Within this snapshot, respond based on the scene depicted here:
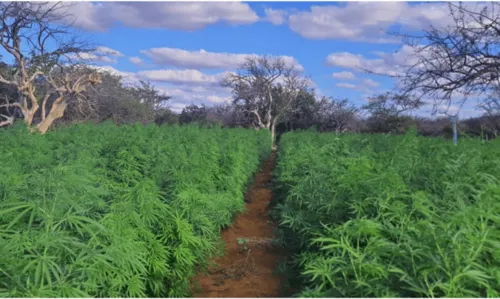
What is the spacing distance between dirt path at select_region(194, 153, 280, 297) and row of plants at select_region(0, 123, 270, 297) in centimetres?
28

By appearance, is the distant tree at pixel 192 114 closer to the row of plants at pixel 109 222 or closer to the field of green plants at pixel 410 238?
the row of plants at pixel 109 222

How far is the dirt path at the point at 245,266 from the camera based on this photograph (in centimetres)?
501

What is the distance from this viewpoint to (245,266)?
5.63m

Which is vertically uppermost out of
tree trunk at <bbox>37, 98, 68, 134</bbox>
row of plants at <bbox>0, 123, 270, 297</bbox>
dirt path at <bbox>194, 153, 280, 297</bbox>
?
tree trunk at <bbox>37, 98, 68, 134</bbox>

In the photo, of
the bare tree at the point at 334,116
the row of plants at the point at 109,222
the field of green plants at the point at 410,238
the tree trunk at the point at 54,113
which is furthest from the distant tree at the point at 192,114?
the field of green plants at the point at 410,238

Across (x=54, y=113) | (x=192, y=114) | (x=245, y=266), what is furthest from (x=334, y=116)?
(x=245, y=266)

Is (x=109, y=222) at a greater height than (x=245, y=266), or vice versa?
(x=109, y=222)

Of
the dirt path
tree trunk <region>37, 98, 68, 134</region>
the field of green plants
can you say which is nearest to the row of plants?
the dirt path

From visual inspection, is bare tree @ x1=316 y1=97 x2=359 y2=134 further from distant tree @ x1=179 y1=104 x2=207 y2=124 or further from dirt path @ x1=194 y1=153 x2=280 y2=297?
dirt path @ x1=194 y1=153 x2=280 y2=297

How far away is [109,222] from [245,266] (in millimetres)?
2678

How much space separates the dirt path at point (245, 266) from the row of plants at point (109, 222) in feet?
0.90

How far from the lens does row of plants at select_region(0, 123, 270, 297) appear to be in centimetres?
243

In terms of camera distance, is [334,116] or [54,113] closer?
[54,113]

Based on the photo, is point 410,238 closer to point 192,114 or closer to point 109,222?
point 109,222
